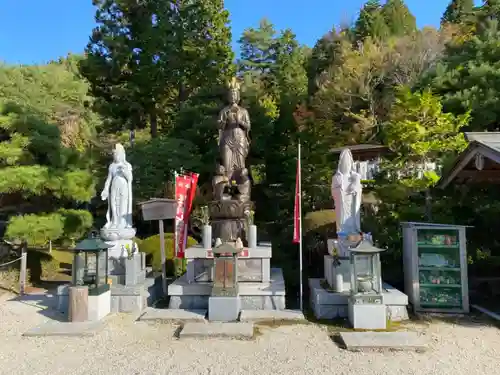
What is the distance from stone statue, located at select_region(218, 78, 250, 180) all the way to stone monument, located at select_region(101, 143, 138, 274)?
247cm

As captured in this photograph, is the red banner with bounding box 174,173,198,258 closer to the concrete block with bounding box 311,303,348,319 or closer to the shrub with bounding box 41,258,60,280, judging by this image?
the concrete block with bounding box 311,303,348,319

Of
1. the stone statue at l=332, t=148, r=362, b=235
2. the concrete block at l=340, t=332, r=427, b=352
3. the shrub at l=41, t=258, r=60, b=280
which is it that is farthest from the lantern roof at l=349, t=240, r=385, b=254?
the shrub at l=41, t=258, r=60, b=280

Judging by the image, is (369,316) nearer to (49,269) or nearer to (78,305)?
(78,305)

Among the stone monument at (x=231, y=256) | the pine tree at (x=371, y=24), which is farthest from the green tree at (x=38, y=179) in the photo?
the pine tree at (x=371, y=24)

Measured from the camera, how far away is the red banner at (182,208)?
335 inches

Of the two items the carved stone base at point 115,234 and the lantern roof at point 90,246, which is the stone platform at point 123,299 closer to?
the lantern roof at point 90,246

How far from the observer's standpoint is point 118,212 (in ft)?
28.6

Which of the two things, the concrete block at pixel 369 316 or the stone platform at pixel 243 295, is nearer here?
the concrete block at pixel 369 316

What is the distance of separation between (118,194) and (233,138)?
10.5ft

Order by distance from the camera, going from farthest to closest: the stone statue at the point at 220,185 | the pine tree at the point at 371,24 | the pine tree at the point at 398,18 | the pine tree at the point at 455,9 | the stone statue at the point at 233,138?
the pine tree at the point at 455,9 < the pine tree at the point at 398,18 < the pine tree at the point at 371,24 < the stone statue at the point at 233,138 < the stone statue at the point at 220,185

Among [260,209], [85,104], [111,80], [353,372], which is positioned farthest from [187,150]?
[353,372]

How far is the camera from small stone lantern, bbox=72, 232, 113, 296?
7025 mm

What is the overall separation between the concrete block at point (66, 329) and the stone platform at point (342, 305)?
3768 mm

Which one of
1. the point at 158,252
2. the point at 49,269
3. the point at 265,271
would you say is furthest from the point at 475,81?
the point at 49,269
